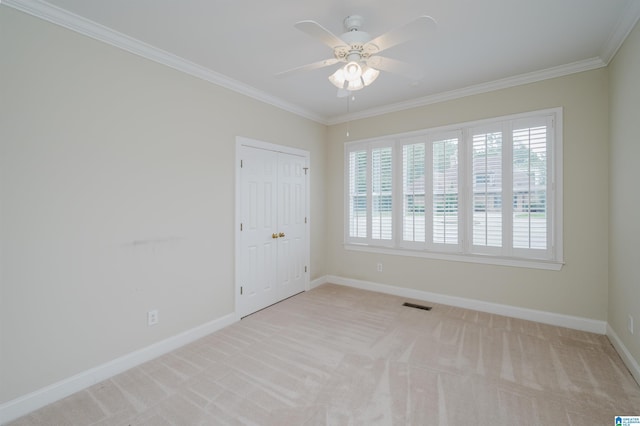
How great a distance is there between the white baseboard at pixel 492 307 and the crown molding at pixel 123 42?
317cm

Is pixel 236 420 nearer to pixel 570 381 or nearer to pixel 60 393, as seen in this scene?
pixel 60 393

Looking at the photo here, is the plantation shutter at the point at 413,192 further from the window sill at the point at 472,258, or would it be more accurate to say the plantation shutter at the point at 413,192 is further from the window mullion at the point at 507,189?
the window mullion at the point at 507,189

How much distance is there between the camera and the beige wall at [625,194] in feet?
7.23

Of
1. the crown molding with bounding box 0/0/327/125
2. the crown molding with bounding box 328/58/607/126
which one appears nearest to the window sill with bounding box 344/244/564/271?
the crown molding with bounding box 328/58/607/126

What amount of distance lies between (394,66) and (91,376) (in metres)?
3.37

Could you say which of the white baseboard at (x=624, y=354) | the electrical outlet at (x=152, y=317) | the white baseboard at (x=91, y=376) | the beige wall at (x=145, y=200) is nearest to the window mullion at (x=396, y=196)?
the beige wall at (x=145, y=200)

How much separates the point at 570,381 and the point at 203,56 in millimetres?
4217

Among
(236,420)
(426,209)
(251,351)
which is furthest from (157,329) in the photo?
(426,209)

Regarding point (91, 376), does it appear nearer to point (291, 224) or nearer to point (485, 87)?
point (291, 224)

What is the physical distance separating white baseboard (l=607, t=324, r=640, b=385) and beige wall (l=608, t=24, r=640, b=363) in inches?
1.6

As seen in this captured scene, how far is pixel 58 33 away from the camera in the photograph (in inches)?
82.5

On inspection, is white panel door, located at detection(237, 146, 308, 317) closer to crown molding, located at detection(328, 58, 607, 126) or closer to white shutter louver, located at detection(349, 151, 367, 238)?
white shutter louver, located at detection(349, 151, 367, 238)

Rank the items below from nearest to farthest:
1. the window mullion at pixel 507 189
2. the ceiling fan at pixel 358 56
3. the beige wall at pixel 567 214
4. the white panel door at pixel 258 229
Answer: the ceiling fan at pixel 358 56 < the beige wall at pixel 567 214 < the window mullion at pixel 507 189 < the white panel door at pixel 258 229

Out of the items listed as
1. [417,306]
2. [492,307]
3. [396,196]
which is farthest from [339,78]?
[492,307]
